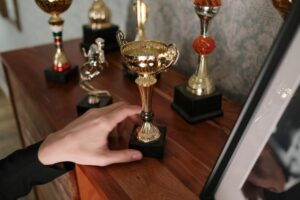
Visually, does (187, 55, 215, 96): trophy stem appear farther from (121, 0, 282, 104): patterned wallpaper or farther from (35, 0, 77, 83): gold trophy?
(35, 0, 77, 83): gold trophy

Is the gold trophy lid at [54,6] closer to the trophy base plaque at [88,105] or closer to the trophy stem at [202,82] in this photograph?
the trophy base plaque at [88,105]

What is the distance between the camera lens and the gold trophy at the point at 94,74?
0.82m

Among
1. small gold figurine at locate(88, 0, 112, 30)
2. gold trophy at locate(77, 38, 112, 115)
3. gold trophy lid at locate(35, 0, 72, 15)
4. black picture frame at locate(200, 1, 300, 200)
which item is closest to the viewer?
black picture frame at locate(200, 1, 300, 200)

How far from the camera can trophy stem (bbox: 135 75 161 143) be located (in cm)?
65

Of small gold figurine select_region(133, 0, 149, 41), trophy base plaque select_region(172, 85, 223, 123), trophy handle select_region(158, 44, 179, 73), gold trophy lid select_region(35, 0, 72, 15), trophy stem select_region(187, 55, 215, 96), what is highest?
trophy handle select_region(158, 44, 179, 73)

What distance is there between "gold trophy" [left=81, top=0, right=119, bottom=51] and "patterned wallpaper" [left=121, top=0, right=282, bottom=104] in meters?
0.16

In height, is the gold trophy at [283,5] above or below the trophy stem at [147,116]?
above

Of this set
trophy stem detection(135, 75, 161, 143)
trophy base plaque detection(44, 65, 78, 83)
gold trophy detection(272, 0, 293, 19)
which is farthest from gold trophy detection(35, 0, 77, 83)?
gold trophy detection(272, 0, 293, 19)

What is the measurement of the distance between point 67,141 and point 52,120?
196 millimetres

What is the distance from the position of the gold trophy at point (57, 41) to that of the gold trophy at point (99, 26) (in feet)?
0.48

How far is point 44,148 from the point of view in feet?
2.28

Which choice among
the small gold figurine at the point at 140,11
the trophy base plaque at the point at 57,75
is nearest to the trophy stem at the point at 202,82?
the small gold figurine at the point at 140,11

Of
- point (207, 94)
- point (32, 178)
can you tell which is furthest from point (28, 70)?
point (207, 94)

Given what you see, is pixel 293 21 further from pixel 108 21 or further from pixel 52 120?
pixel 108 21
